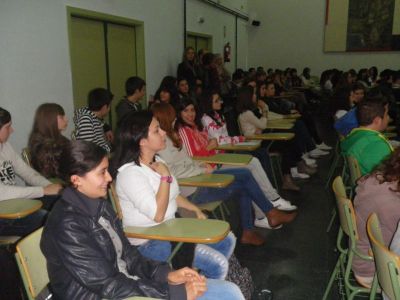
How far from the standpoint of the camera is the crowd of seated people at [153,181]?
133cm

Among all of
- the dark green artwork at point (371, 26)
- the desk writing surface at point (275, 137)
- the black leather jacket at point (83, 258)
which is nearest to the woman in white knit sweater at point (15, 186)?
the black leather jacket at point (83, 258)

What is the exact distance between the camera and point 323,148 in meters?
6.12

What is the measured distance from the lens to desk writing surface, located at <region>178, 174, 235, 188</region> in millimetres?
2443

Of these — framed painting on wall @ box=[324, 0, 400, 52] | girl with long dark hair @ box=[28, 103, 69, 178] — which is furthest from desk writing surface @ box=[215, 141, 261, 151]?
framed painting on wall @ box=[324, 0, 400, 52]

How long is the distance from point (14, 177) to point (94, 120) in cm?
106

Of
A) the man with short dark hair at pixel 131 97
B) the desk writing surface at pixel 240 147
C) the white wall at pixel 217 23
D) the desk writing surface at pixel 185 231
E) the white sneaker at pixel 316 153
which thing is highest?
the white wall at pixel 217 23

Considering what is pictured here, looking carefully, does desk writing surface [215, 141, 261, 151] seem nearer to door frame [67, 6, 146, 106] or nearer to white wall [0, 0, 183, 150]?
white wall [0, 0, 183, 150]

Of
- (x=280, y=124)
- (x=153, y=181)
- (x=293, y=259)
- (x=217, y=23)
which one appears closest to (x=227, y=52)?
(x=217, y=23)

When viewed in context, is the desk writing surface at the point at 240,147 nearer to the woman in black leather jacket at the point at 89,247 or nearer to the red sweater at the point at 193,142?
the red sweater at the point at 193,142

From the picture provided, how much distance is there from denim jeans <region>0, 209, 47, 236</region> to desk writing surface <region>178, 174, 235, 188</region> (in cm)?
90

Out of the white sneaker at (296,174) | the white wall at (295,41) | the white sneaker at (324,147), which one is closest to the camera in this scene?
the white sneaker at (296,174)

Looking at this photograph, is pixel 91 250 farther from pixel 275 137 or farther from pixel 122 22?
pixel 122 22

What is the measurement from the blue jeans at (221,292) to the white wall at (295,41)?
32.8ft

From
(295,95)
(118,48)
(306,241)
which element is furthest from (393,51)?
(306,241)
